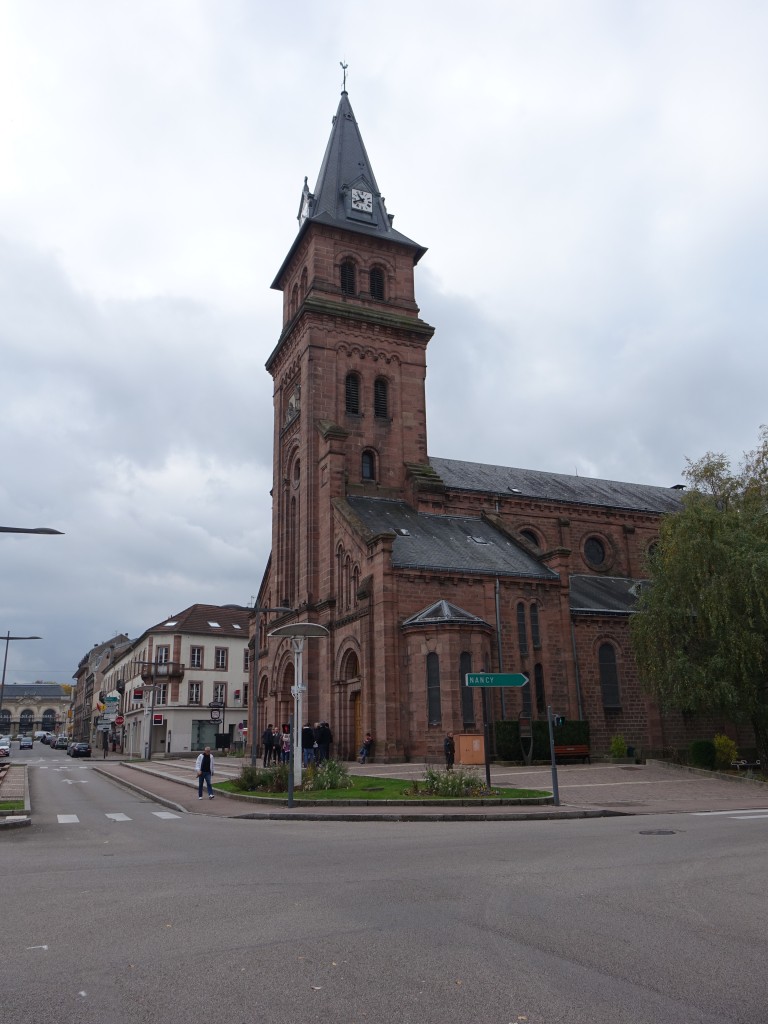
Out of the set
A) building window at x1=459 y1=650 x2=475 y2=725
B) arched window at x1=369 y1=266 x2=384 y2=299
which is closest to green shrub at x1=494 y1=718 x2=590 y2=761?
building window at x1=459 y1=650 x2=475 y2=725

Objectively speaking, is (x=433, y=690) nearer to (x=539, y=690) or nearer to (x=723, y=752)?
(x=539, y=690)

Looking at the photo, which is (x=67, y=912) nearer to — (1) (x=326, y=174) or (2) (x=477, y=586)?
(2) (x=477, y=586)

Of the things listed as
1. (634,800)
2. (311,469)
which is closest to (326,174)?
(311,469)

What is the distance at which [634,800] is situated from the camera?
67.3 feet

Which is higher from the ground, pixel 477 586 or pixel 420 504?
pixel 420 504

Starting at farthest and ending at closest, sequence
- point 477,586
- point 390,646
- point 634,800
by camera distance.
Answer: point 477,586, point 390,646, point 634,800

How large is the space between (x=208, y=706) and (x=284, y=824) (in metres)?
51.7

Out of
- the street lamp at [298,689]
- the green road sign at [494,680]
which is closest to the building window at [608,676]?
the green road sign at [494,680]

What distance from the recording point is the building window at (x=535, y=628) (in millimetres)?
35719

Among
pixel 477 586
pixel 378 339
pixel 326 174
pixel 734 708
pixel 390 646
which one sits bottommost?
pixel 734 708

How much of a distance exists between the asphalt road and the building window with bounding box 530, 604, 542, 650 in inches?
875

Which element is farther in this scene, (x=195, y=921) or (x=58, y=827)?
(x=58, y=827)

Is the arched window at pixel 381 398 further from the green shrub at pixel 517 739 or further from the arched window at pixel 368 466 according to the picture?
the green shrub at pixel 517 739

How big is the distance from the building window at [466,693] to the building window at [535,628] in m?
5.26
